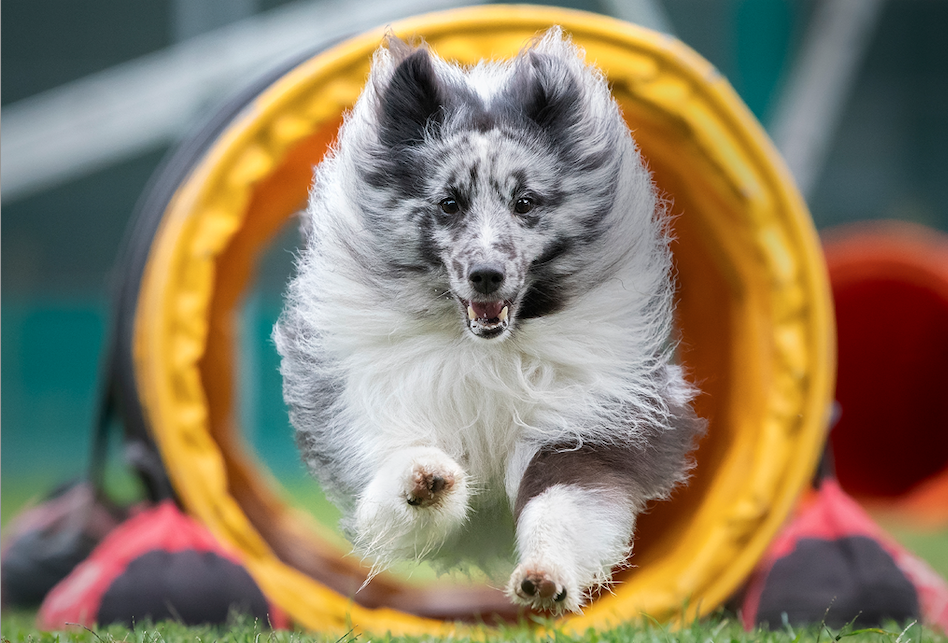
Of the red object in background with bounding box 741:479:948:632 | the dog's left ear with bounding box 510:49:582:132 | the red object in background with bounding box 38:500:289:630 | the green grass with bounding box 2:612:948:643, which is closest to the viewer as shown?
the dog's left ear with bounding box 510:49:582:132

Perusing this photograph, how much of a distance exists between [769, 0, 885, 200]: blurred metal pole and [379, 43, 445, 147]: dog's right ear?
26.8 feet

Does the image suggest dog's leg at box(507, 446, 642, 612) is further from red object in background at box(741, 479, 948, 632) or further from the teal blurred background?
the teal blurred background

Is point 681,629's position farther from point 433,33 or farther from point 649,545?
point 433,33

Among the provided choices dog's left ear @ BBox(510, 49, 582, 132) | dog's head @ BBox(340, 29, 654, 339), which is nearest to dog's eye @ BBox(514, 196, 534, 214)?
dog's head @ BBox(340, 29, 654, 339)

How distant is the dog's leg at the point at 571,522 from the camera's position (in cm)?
151

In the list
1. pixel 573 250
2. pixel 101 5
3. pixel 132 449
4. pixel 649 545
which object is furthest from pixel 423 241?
pixel 101 5

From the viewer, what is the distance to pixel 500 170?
4.32ft

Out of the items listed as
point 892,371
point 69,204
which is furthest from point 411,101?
point 69,204

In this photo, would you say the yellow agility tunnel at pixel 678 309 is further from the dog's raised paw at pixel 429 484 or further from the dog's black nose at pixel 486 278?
the dog's raised paw at pixel 429 484

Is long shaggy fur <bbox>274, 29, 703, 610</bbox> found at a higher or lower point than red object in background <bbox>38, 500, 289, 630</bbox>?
higher

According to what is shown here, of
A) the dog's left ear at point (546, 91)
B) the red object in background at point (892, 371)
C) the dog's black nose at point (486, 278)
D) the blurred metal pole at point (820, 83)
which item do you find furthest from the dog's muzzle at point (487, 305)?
the blurred metal pole at point (820, 83)

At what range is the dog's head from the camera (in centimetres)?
134

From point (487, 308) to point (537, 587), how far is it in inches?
18.1

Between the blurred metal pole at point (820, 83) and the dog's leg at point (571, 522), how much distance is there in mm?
7850
